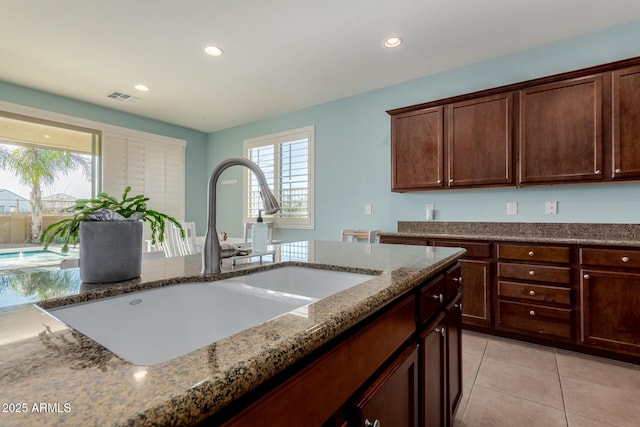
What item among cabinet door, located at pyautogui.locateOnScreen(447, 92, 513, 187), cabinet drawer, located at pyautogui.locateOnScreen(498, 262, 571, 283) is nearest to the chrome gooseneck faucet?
cabinet drawer, located at pyautogui.locateOnScreen(498, 262, 571, 283)

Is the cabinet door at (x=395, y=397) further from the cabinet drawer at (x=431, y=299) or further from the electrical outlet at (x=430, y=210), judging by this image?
the electrical outlet at (x=430, y=210)

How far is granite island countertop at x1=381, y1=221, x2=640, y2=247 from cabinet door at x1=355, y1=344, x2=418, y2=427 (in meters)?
2.13

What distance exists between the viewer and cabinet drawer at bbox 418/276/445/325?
1.09 meters

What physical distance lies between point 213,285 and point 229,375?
670mm

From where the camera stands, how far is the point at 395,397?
870mm

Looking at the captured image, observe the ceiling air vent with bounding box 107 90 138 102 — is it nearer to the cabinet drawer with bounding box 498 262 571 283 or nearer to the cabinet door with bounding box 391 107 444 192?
the cabinet door with bounding box 391 107 444 192

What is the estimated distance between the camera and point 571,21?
2.55 meters

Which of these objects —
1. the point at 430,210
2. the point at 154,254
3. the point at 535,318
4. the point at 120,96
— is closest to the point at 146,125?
the point at 120,96

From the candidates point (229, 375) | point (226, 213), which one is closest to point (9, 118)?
point (226, 213)

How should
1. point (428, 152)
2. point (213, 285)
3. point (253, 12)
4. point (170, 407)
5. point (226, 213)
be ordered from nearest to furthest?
point (170, 407) → point (213, 285) → point (253, 12) → point (428, 152) → point (226, 213)

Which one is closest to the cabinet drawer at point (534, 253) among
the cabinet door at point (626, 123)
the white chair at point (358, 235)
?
the cabinet door at point (626, 123)

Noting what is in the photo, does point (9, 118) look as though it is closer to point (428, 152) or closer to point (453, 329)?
point (428, 152)

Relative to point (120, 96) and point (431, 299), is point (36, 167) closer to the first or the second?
point (120, 96)

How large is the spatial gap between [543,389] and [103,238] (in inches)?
102
